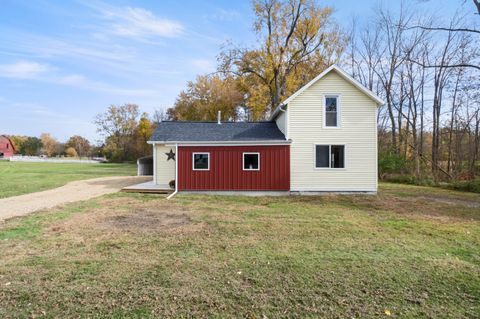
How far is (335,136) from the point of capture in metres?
13.1

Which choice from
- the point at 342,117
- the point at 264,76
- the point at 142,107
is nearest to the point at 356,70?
the point at 264,76

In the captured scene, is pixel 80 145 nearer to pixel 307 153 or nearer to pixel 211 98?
pixel 211 98

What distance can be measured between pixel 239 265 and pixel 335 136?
33.5ft

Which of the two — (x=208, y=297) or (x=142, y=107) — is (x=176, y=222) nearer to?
(x=208, y=297)

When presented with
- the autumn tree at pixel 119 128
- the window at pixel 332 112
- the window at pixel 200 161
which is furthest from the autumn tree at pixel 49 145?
the window at pixel 332 112

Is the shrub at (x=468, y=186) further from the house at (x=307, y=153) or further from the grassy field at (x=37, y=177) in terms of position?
the grassy field at (x=37, y=177)

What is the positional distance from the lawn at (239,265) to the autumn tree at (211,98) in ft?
79.3

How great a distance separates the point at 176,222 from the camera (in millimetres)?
7449

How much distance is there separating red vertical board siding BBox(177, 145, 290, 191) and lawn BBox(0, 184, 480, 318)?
14.4 feet

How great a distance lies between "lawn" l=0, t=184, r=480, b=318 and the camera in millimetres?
3193

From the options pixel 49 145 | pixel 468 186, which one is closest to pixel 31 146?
pixel 49 145

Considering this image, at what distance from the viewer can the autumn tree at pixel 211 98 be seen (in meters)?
31.0

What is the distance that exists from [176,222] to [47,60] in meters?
20.4

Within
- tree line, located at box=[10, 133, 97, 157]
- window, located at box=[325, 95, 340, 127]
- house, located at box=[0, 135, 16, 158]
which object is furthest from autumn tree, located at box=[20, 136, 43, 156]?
window, located at box=[325, 95, 340, 127]
